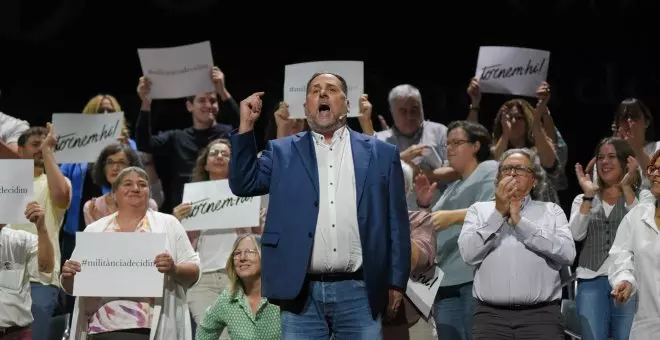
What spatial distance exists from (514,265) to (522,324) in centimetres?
28

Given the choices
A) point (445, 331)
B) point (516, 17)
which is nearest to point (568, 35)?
point (516, 17)

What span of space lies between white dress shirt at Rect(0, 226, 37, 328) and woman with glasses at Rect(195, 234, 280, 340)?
3.25 feet

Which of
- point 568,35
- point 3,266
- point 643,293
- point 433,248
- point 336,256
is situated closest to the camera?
point 336,256

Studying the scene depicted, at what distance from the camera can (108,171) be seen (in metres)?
6.79

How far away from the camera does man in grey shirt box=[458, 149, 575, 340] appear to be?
5.23 metres

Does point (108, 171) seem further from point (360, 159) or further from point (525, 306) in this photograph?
point (525, 306)

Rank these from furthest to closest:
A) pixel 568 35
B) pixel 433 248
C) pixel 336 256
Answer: pixel 568 35 → pixel 433 248 → pixel 336 256

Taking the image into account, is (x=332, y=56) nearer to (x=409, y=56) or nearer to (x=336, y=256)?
(x=409, y=56)

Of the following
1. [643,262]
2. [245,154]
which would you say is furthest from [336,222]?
[643,262]

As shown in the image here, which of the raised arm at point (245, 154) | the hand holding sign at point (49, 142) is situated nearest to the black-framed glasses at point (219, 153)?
the hand holding sign at point (49, 142)

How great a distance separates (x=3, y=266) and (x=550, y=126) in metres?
3.64

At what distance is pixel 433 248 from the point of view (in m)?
5.59

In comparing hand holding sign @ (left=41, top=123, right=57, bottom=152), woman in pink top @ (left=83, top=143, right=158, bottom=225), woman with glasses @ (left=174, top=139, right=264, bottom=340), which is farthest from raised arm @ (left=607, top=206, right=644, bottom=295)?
hand holding sign @ (left=41, top=123, right=57, bottom=152)

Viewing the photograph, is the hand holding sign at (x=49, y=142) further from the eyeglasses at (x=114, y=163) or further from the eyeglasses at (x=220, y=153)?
the eyeglasses at (x=220, y=153)
